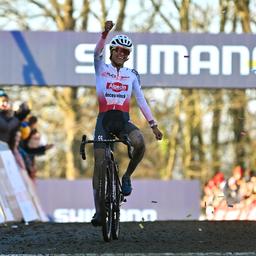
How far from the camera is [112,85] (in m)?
10.1

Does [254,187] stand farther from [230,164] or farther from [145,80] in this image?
[230,164]

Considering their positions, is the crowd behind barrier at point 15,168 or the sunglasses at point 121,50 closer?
the sunglasses at point 121,50

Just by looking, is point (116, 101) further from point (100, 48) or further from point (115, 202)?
point (115, 202)

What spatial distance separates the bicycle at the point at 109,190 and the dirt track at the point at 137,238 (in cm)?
16

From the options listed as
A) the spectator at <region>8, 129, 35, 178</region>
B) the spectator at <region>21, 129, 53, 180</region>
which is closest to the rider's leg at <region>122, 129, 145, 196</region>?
the spectator at <region>8, 129, 35, 178</region>

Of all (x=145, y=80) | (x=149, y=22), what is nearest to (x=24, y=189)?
(x=145, y=80)

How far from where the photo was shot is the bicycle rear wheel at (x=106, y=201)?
9508 millimetres

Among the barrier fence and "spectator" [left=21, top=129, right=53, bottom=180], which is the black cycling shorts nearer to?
the barrier fence

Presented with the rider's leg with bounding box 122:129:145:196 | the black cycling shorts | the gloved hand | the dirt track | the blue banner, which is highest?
the blue banner

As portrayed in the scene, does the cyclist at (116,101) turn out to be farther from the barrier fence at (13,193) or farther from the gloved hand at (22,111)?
the gloved hand at (22,111)

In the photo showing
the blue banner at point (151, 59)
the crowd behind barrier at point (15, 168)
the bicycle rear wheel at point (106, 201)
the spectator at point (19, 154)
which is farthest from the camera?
the blue banner at point (151, 59)

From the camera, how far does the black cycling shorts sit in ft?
32.3

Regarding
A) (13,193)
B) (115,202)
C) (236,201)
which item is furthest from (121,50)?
(236,201)

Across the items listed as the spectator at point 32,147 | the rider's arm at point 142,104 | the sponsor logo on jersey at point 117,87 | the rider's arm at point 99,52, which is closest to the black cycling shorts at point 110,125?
the sponsor logo on jersey at point 117,87
